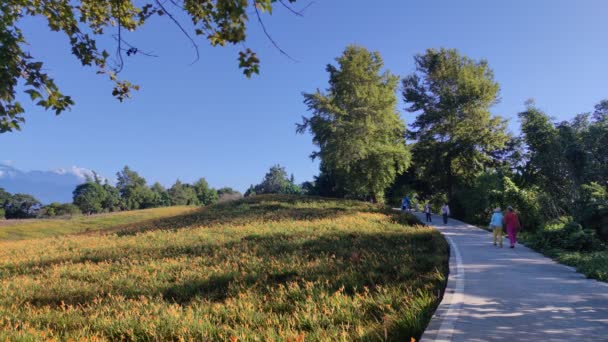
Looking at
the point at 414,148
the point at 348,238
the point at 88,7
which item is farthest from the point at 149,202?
the point at 88,7

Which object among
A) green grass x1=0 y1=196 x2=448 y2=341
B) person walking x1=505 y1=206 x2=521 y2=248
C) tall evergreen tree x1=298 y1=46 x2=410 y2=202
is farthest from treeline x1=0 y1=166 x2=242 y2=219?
person walking x1=505 y1=206 x2=521 y2=248

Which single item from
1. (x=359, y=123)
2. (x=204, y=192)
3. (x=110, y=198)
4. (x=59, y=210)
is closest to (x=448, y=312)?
(x=359, y=123)

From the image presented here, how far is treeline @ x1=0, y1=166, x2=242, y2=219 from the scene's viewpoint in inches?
3243

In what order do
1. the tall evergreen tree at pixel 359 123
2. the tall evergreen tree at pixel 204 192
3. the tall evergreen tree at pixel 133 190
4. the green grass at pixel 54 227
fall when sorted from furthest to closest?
the tall evergreen tree at pixel 204 192 < the tall evergreen tree at pixel 133 190 < the tall evergreen tree at pixel 359 123 < the green grass at pixel 54 227

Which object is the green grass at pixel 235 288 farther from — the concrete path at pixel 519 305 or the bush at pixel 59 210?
the bush at pixel 59 210

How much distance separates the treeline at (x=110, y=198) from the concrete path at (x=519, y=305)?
76612 mm

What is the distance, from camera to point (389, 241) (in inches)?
517

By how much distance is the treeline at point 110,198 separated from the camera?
8238 cm

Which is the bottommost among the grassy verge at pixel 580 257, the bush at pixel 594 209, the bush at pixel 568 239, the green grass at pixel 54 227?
the green grass at pixel 54 227

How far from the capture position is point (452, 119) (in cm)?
3478

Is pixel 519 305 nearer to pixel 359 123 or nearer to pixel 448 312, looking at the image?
pixel 448 312

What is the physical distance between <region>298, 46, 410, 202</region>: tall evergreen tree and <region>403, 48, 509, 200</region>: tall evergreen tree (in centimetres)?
298

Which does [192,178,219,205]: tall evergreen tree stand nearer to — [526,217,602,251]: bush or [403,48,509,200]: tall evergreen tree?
[403,48,509,200]: tall evergreen tree

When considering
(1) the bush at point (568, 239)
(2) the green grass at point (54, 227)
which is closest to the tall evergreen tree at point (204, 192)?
(2) the green grass at point (54, 227)
